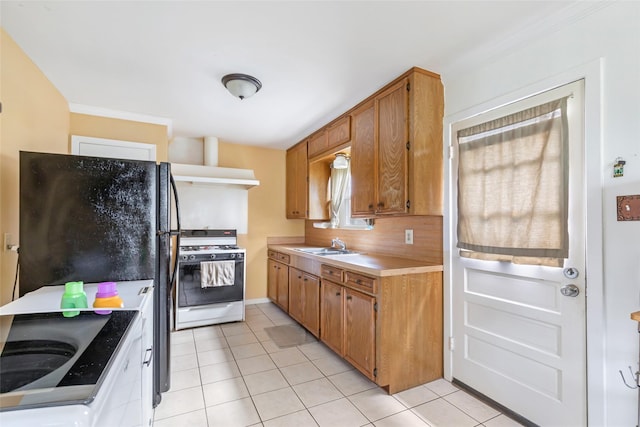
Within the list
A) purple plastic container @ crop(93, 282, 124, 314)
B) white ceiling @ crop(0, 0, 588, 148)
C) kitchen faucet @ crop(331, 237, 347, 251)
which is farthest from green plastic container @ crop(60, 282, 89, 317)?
kitchen faucet @ crop(331, 237, 347, 251)

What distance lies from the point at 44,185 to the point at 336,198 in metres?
2.77

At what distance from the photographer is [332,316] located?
8.66 ft

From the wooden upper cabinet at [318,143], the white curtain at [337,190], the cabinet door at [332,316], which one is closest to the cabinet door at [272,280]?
the white curtain at [337,190]

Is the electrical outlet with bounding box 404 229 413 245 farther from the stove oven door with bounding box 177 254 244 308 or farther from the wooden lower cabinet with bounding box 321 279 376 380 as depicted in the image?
the stove oven door with bounding box 177 254 244 308

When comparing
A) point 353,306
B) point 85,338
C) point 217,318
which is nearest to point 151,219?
point 85,338

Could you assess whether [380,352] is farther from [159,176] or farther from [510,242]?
[159,176]

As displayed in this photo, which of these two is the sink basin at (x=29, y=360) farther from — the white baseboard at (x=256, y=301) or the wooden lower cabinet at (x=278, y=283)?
the white baseboard at (x=256, y=301)

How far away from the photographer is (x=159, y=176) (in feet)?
6.35

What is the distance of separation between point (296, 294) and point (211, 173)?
1837 millimetres

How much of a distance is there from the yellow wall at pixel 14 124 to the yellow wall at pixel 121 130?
651 mm

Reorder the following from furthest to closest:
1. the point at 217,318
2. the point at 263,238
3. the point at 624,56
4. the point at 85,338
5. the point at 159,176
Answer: the point at 263,238 < the point at 217,318 < the point at 159,176 < the point at 624,56 < the point at 85,338

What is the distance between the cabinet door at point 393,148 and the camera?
2.24 metres

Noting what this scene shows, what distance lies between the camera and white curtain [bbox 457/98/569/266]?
1.61 meters

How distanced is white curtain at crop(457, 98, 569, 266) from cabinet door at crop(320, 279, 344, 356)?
1089 mm
